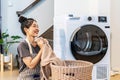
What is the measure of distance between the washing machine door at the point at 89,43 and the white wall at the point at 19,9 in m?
2.24

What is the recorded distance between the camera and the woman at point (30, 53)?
1839mm

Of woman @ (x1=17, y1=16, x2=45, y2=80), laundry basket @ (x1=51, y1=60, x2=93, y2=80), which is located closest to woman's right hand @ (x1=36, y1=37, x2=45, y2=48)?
woman @ (x1=17, y1=16, x2=45, y2=80)

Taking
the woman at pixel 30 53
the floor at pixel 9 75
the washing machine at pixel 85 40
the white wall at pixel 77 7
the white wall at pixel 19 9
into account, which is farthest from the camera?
the white wall at pixel 19 9

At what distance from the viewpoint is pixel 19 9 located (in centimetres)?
484

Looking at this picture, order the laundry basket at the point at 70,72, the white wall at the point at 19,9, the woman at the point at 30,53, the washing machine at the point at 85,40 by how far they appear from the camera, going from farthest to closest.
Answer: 1. the white wall at the point at 19,9
2. the washing machine at the point at 85,40
3. the woman at the point at 30,53
4. the laundry basket at the point at 70,72

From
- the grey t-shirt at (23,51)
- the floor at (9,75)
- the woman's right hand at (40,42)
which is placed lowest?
the floor at (9,75)

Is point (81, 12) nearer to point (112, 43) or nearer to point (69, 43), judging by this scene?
point (112, 43)

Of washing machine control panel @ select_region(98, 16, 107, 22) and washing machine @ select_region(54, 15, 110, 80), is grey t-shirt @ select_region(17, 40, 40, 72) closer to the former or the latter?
washing machine @ select_region(54, 15, 110, 80)

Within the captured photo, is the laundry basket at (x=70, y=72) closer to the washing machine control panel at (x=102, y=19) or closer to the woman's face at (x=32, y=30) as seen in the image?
the woman's face at (x=32, y=30)

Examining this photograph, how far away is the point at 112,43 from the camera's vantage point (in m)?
3.70

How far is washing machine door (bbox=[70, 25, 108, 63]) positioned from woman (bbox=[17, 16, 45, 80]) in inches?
34.3

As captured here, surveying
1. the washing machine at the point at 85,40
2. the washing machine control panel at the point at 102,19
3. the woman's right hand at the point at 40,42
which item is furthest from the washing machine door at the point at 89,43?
the woman's right hand at the point at 40,42

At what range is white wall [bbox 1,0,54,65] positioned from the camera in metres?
4.79

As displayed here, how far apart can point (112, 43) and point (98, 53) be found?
991 mm
